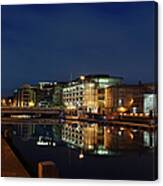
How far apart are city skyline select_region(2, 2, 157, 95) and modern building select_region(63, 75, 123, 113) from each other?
0.04 m

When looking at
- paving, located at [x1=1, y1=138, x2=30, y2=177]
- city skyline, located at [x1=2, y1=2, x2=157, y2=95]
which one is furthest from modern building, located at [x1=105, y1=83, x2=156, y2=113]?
paving, located at [x1=1, y1=138, x2=30, y2=177]

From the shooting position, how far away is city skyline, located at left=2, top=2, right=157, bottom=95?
10.1 feet

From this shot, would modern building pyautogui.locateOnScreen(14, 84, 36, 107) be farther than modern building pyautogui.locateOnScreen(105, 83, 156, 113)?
Yes

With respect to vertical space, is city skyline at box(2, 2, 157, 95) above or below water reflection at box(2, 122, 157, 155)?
above

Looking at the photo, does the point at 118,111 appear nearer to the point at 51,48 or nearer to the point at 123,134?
the point at 123,134

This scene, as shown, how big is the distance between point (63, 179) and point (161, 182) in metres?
0.49

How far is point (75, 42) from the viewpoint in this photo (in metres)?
3.14

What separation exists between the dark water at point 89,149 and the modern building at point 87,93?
0.30 feet

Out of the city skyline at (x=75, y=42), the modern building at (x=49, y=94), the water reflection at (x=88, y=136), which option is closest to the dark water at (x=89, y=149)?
the water reflection at (x=88, y=136)

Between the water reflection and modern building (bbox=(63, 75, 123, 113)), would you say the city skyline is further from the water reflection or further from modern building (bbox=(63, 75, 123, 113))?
the water reflection

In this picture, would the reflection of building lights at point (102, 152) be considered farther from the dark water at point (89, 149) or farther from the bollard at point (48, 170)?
the bollard at point (48, 170)

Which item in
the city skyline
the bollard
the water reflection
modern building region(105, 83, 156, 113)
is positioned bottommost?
the bollard

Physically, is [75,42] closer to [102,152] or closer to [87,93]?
[87,93]

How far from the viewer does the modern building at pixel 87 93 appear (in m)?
3.13
